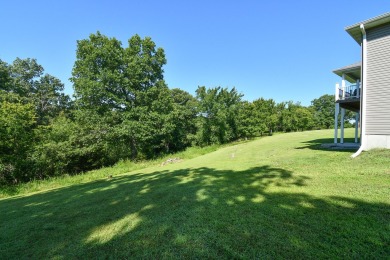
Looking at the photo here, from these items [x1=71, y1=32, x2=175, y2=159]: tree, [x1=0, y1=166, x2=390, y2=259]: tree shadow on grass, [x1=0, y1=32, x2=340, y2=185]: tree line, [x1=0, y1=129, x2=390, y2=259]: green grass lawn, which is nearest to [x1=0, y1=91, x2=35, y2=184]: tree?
[x1=0, y1=32, x2=340, y2=185]: tree line

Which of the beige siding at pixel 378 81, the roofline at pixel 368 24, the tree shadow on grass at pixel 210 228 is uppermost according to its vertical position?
the roofline at pixel 368 24

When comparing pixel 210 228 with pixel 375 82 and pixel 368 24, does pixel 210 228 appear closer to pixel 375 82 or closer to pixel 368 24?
pixel 375 82

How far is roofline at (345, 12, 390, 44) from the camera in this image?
730 cm

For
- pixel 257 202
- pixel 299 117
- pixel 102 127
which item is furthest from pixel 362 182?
pixel 299 117

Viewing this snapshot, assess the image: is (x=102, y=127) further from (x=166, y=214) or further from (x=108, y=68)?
(x=166, y=214)

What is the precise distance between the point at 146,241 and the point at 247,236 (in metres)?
1.32

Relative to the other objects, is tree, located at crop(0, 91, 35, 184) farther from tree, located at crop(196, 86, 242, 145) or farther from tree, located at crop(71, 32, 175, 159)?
tree, located at crop(196, 86, 242, 145)

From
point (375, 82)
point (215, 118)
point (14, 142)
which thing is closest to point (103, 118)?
point (14, 142)

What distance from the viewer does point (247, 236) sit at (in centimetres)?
246

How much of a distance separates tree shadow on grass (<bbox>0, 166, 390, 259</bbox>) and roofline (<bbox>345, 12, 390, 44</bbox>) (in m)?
7.81

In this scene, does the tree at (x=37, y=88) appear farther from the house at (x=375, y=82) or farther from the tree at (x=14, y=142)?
the house at (x=375, y=82)

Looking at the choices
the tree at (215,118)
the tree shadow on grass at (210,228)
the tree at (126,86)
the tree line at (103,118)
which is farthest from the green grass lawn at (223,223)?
the tree at (215,118)

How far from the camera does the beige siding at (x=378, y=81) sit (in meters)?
7.35

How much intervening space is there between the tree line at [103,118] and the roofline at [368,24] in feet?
47.8
